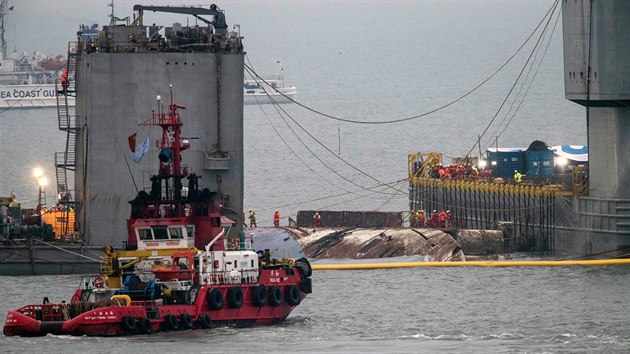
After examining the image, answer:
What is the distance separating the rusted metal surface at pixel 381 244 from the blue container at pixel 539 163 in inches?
449

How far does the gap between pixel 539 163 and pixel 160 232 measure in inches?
1479

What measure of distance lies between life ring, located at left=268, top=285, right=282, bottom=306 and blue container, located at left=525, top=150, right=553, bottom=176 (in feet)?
112

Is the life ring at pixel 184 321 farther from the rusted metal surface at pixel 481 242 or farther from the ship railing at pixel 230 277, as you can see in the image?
the rusted metal surface at pixel 481 242

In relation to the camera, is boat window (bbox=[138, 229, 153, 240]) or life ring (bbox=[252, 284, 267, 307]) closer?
boat window (bbox=[138, 229, 153, 240])

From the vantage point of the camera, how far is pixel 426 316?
6059 centimetres

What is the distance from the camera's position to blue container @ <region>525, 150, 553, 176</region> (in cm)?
9044

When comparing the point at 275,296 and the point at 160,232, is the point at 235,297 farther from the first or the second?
the point at 160,232

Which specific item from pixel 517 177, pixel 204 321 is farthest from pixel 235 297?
pixel 517 177

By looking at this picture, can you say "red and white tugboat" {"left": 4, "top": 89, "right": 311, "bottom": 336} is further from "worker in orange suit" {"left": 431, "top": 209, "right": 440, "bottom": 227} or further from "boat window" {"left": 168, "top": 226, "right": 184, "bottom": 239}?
"worker in orange suit" {"left": 431, "top": 209, "right": 440, "bottom": 227}

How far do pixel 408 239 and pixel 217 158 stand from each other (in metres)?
12.5

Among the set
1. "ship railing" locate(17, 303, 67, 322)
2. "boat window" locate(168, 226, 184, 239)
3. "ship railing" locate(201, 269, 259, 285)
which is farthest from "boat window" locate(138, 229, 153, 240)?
"ship railing" locate(17, 303, 67, 322)

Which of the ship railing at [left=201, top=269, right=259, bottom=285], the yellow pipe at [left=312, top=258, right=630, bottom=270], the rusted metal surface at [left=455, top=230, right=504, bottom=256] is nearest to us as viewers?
the ship railing at [left=201, top=269, right=259, bottom=285]

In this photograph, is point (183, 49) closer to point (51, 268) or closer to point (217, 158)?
point (217, 158)

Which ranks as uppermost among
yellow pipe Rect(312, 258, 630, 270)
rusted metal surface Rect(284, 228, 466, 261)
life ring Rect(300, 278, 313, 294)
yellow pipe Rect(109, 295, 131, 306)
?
rusted metal surface Rect(284, 228, 466, 261)
